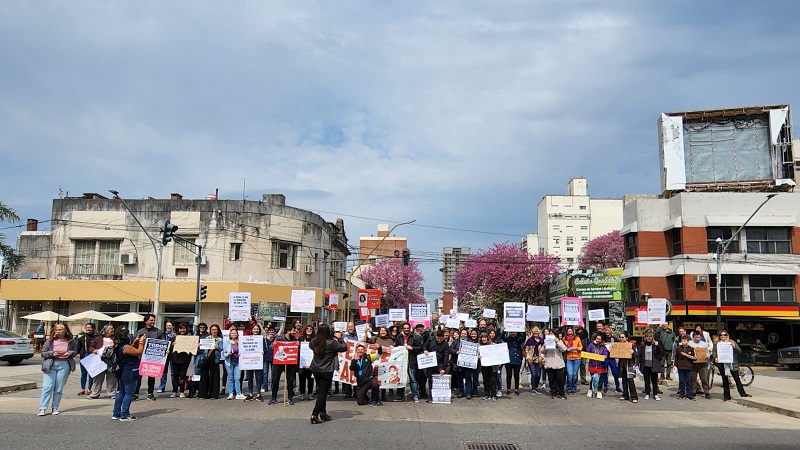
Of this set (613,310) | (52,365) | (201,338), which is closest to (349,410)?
(201,338)

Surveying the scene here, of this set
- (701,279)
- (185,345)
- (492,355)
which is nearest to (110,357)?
(185,345)

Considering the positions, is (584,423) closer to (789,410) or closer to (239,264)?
(789,410)

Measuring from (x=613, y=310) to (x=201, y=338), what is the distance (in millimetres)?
31809

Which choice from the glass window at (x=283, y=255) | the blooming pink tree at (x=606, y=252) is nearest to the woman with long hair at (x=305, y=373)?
the glass window at (x=283, y=255)

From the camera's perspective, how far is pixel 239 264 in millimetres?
38969

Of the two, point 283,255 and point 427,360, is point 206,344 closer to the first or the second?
point 427,360

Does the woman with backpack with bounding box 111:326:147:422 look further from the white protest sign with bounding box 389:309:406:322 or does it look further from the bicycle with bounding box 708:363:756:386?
Answer: the bicycle with bounding box 708:363:756:386

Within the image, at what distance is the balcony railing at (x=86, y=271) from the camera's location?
1512 inches

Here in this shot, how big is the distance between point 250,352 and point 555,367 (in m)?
7.48

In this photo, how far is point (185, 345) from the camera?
48.3 ft

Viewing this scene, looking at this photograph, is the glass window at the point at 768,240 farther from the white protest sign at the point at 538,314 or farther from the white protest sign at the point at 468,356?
the white protest sign at the point at 468,356

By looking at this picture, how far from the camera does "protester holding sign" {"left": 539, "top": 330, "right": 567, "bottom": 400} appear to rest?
1583 centimetres

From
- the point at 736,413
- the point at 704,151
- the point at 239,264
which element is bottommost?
the point at 736,413

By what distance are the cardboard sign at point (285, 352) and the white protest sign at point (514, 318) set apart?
6545 mm
